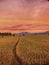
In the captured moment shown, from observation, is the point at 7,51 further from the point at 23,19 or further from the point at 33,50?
the point at 23,19

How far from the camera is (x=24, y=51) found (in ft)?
2.78

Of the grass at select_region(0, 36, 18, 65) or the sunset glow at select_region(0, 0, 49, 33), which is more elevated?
the sunset glow at select_region(0, 0, 49, 33)

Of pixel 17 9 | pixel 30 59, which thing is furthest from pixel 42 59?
pixel 17 9

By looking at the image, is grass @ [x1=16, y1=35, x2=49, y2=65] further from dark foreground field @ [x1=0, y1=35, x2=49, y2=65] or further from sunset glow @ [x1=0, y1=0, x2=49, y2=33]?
sunset glow @ [x1=0, y1=0, x2=49, y2=33]

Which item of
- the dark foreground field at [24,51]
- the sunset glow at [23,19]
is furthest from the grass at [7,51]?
the sunset glow at [23,19]

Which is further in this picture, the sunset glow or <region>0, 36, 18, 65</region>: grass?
the sunset glow

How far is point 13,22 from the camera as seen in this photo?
1.40m

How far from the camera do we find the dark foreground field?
80 cm

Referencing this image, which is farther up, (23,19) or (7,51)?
(23,19)

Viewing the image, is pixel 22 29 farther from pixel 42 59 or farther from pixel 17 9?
pixel 17 9

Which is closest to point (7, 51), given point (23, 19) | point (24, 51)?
point (24, 51)

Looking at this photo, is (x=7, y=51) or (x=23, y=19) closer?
(x=7, y=51)

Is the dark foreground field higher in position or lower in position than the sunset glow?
lower

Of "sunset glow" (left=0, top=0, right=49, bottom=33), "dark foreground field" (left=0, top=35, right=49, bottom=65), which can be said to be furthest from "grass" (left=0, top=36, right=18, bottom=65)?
"sunset glow" (left=0, top=0, right=49, bottom=33)
